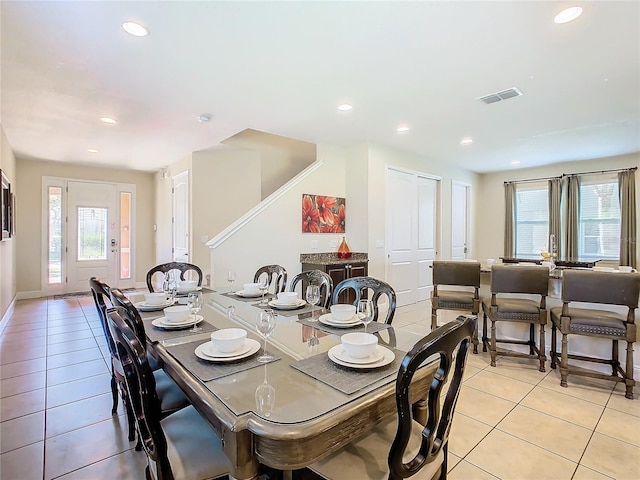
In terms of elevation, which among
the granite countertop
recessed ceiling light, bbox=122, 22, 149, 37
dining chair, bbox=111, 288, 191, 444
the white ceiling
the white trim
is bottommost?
dining chair, bbox=111, 288, 191, 444

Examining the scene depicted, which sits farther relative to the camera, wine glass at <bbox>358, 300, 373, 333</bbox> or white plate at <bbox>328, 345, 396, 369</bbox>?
wine glass at <bbox>358, 300, 373, 333</bbox>

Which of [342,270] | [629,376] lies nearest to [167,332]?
[342,270]

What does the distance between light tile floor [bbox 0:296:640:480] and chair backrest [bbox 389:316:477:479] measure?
885mm

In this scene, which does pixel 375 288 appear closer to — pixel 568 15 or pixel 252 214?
pixel 568 15

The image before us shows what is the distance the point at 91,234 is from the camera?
7000 mm

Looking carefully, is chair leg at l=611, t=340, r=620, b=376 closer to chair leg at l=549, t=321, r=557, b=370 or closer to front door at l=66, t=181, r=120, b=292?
chair leg at l=549, t=321, r=557, b=370

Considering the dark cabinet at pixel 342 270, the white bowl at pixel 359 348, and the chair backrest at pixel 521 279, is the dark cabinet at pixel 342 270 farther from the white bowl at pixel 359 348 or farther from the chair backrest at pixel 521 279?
the white bowl at pixel 359 348

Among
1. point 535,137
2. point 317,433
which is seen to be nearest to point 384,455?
point 317,433

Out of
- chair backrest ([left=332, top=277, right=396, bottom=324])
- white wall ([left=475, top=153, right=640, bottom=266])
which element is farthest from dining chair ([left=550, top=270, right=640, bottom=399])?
white wall ([left=475, top=153, right=640, bottom=266])

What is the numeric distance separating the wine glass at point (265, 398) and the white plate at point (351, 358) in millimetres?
325

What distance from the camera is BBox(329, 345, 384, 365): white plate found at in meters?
1.34

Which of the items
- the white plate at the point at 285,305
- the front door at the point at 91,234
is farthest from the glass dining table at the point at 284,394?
the front door at the point at 91,234

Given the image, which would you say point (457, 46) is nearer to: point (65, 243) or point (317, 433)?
point (317, 433)

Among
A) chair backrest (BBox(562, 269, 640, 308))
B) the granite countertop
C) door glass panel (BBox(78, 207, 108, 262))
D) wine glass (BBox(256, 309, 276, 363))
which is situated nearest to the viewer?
wine glass (BBox(256, 309, 276, 363))
